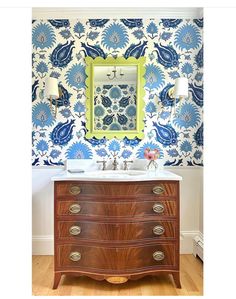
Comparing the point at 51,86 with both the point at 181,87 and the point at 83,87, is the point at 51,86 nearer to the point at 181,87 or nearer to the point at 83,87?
the point at 83,87

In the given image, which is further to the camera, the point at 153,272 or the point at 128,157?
the point at 128,157

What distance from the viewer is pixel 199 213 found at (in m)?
2.64

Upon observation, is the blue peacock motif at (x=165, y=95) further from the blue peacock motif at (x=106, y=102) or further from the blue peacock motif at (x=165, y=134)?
the blue peacock motif at (x=106, y=102)

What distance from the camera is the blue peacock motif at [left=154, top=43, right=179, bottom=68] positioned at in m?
2.58

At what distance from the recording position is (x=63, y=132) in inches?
102

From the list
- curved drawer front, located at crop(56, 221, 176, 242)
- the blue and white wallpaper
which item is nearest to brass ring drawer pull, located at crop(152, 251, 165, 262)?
curved drawer front, located at crop(56, 221, 176, 242)

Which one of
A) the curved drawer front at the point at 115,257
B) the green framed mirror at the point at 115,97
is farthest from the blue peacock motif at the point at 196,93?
the curved drawer front at the point at 115,257

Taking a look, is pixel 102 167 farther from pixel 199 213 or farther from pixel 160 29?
pixel 160 29

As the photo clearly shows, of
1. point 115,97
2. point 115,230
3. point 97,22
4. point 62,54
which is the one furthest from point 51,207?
point 97,22

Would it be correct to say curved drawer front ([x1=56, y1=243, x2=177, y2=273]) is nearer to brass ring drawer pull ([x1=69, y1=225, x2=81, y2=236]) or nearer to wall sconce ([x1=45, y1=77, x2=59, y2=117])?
brass ring drawer pull ([x1=69, y1=225, x2=81, y2=236])

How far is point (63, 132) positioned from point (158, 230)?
122 cm

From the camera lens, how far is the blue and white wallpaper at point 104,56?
8.41 ft
